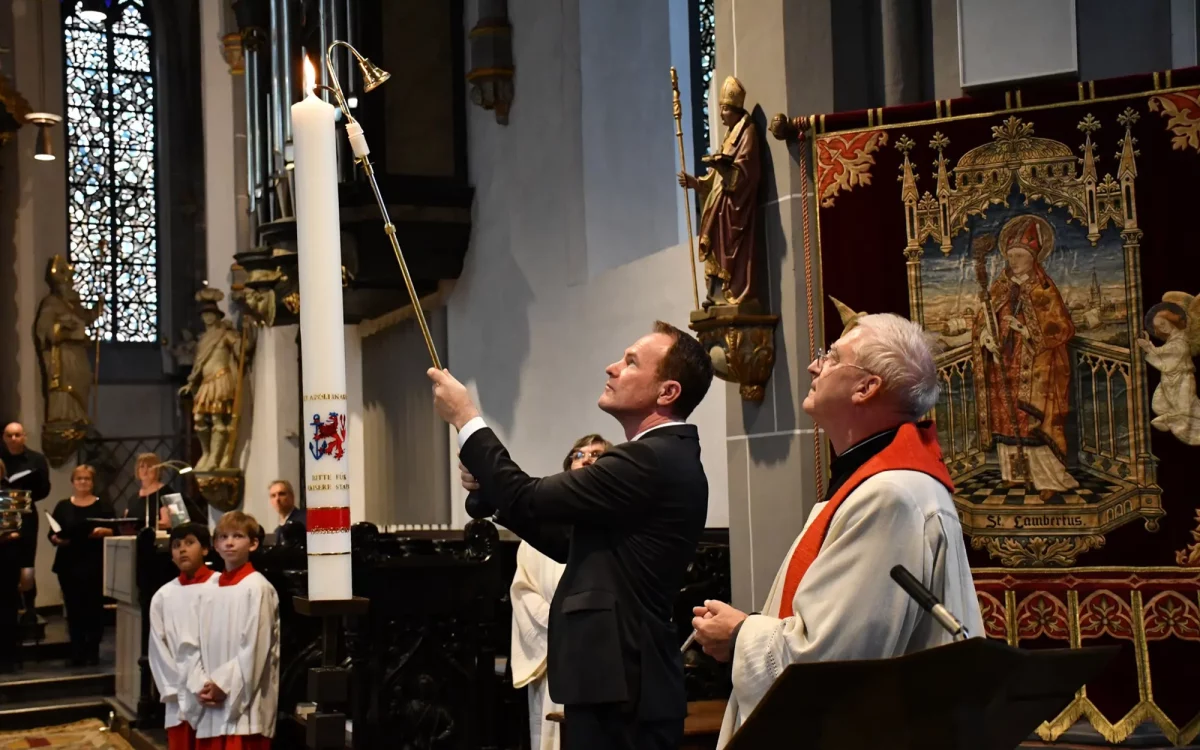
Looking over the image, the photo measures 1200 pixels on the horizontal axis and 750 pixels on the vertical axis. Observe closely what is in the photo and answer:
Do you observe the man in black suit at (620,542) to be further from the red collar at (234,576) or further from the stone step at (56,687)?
the stone step at (56,687)

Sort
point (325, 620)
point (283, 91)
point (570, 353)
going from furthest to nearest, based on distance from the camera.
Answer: point (283, 91) → point (570, 353) → point (325, 620)

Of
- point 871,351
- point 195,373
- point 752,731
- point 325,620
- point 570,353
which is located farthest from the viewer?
point 195,373

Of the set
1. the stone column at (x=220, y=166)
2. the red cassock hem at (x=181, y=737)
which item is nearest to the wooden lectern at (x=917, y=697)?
the red cassock hem at (x=181, y=737)

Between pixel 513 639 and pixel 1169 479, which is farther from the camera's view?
pixel 513 639

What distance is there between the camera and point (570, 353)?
8.50 metres

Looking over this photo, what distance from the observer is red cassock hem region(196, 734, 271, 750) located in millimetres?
6246

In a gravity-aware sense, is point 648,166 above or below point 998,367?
above

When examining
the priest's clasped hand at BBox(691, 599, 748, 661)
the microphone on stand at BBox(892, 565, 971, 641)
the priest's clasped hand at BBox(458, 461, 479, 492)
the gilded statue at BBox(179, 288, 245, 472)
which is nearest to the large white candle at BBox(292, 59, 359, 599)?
the priest's clasped hand at BBox(458, 461, 479, 492)

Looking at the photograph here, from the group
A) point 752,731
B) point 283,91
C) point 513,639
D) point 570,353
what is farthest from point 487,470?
point 283,91

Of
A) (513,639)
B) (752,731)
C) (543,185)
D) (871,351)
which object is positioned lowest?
(513,639)

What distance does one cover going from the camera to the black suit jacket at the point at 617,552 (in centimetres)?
288

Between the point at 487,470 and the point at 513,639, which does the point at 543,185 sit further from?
the point at 487,470

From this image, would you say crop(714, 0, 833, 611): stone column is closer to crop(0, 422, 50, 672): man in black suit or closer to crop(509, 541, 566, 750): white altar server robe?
crop(509, 541, 566, 750): white altar server robe

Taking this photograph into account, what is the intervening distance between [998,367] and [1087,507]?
1.87 ft
